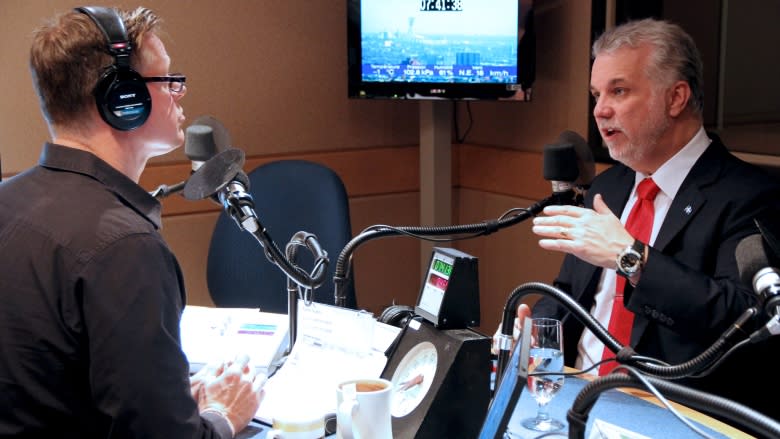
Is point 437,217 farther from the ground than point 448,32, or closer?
closer

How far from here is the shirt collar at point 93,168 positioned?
1.42m

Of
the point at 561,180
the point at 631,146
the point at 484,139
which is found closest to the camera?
the point at 561,180

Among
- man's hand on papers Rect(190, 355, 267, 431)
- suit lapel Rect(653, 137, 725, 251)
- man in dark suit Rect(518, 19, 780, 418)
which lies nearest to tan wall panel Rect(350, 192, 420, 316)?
man in dark suit Rect(518, 19, 780, 418)

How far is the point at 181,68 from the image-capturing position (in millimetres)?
3564

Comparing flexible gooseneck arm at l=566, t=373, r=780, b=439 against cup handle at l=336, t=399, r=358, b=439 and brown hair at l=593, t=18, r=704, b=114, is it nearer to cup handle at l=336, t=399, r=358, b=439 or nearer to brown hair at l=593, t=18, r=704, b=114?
cup handle at l=336, t=399, r=358, b=439

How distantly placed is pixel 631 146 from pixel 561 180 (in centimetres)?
43

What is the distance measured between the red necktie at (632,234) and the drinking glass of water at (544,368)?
0.45 meters

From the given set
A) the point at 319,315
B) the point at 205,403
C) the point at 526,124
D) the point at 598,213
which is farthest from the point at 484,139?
the point at 205,403

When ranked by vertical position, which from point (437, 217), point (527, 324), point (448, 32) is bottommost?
point (437, 217)

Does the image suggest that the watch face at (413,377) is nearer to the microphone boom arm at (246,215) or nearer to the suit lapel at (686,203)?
the microphone boom arm at (246,215)

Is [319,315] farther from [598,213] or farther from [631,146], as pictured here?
[631,146]

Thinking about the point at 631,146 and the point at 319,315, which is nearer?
the point at 319,315

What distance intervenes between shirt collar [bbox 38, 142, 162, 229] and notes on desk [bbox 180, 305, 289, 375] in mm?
535

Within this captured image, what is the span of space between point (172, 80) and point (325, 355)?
2.00 feet
